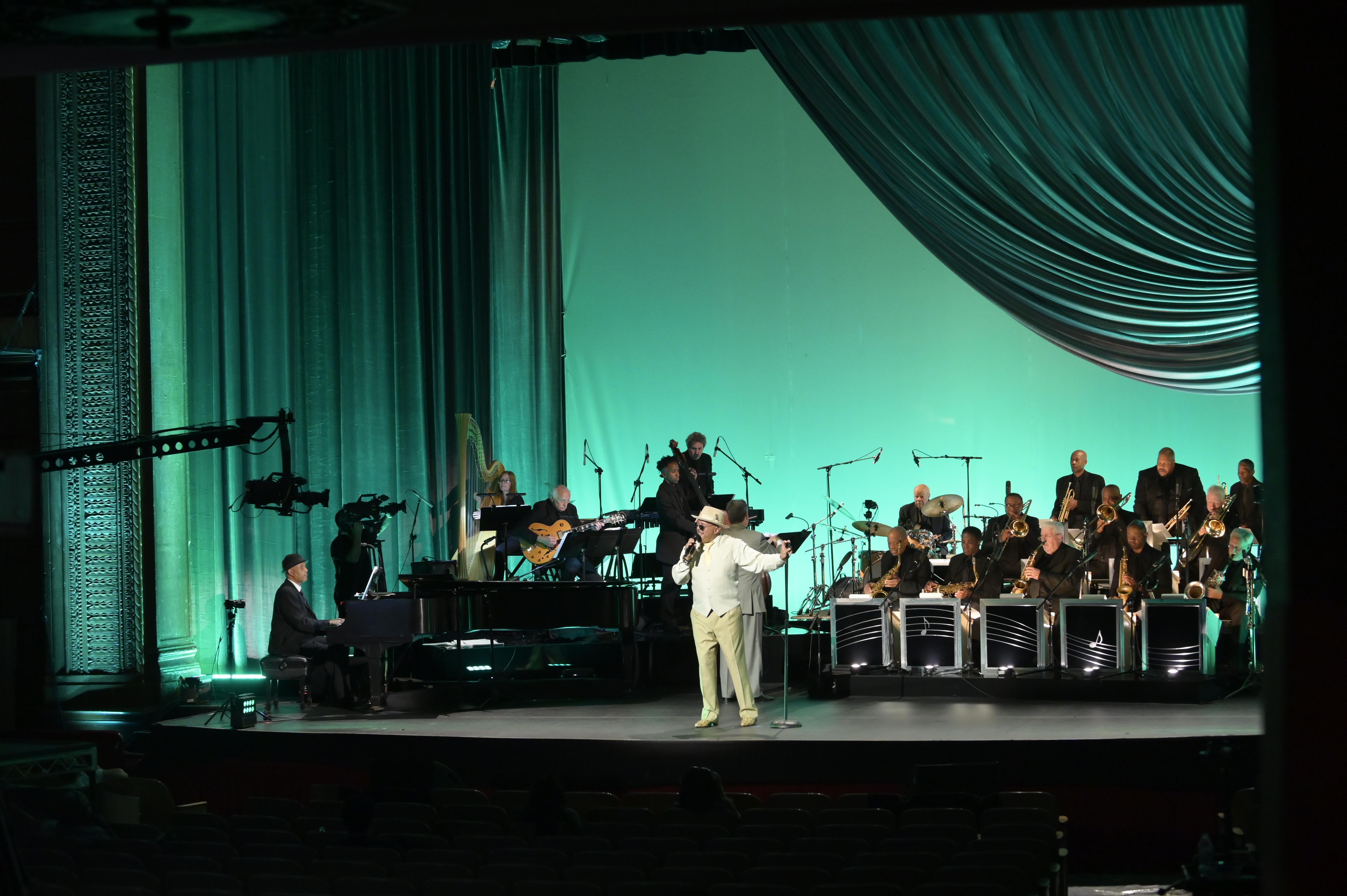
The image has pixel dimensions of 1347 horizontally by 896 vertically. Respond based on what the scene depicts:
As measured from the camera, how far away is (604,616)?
31.0ft

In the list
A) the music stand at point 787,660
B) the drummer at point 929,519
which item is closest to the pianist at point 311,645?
the music stand at point 787,660

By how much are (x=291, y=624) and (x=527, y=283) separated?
4961 mm

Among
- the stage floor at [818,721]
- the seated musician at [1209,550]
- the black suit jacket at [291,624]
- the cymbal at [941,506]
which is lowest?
the stage floor at [818,721]

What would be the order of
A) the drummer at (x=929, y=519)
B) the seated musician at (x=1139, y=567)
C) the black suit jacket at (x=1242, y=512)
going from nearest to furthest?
the seated musician at (x=1139, y=567) < the black suit jacket at (x=1242, y=512) < the drummer at (x=929, y=519)

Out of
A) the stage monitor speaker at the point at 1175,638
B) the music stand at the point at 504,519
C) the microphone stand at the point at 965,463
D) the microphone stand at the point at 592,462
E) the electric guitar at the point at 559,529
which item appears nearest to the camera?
the stage monitor speaker at the point at 1175,638

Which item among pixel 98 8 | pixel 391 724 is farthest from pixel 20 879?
pixel 391 724

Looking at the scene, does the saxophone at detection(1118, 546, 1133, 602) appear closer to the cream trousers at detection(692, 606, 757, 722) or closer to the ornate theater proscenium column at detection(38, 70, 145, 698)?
the cream trousers at detection(692, 606, 757, 722)

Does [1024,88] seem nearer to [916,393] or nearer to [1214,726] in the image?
[1214,726]

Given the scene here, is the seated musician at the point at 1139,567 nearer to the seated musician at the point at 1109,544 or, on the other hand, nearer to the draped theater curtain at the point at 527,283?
the seated musician at the point at 1109,544

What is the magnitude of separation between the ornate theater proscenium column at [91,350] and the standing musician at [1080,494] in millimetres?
7145

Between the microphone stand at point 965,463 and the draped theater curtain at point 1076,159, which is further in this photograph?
the microphone stand at point 965,463

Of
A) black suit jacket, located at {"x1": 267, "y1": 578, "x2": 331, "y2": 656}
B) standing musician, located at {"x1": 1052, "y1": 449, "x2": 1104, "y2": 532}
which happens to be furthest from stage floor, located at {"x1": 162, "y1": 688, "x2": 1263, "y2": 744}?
standing musician, located at {"x1": 1052, "y1": 449, "x2": 1104, "y2": 532}

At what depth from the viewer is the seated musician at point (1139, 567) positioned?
973 cm

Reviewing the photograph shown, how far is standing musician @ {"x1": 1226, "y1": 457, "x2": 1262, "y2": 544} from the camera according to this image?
9859mm
